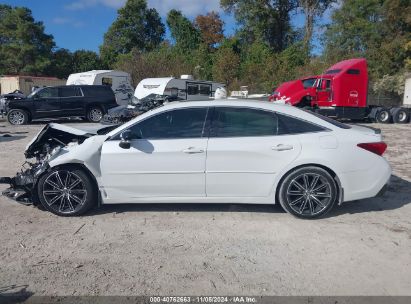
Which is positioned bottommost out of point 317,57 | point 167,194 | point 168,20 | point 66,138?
point 167,194

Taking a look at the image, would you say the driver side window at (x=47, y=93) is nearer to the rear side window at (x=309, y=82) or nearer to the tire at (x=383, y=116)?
the rear side window at (x=309, y=82)

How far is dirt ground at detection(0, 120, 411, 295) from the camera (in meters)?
3.38

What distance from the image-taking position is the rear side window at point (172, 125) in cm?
489

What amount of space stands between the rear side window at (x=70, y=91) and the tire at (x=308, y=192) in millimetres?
15291

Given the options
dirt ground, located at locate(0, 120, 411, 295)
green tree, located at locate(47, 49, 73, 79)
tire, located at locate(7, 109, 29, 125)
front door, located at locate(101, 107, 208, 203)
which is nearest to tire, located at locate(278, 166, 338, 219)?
dirt ground, located at locate(0, 120, 411, 295)

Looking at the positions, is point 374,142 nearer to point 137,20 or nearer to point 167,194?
point 167,194

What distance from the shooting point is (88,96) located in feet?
60.4

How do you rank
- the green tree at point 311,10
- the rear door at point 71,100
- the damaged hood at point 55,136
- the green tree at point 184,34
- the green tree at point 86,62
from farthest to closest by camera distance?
the green tree at point 86,62
the green tree at point 184,34
the green tree at point 311,10
the rear door at point 71,100
the damaged hood at point 55,136

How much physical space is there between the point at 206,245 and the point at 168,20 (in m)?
50.9

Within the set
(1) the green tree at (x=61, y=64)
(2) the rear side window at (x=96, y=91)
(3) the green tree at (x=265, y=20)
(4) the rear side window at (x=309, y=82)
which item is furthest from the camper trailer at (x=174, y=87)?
(1) the green tree at (x=61, y=64)

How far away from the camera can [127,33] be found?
54.2 meters

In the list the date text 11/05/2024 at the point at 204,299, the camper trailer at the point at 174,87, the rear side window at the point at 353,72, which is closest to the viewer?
the date text 11/05/2024 at the point at 204,299

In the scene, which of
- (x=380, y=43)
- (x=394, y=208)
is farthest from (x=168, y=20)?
(x=394, y=208)

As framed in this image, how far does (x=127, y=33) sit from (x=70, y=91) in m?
38.8
